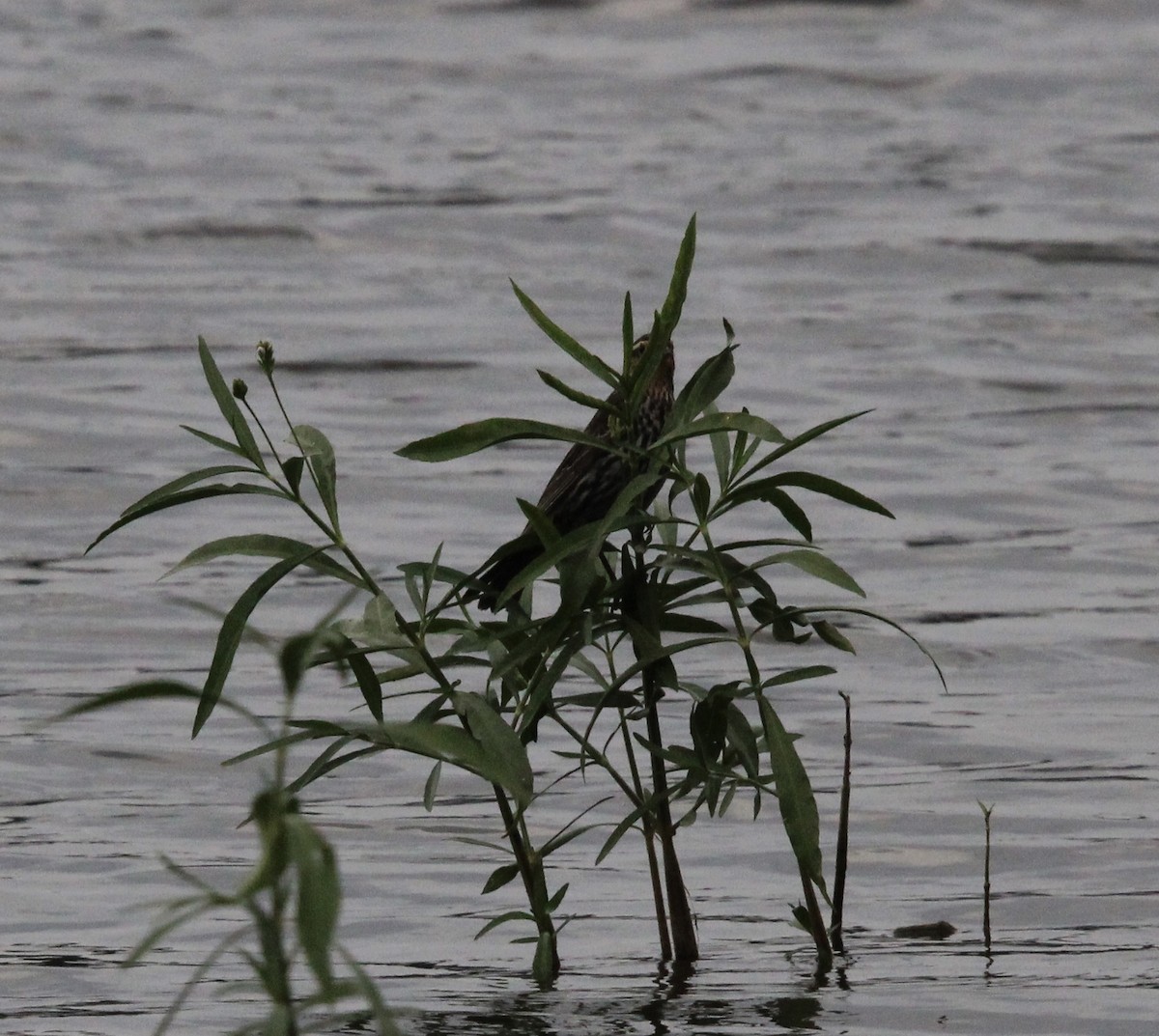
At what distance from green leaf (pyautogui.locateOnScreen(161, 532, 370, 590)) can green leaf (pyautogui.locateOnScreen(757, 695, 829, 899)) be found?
0.64 meters

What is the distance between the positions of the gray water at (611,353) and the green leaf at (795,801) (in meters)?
0.30

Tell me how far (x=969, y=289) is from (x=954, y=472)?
341 cm

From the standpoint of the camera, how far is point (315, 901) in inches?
87.7

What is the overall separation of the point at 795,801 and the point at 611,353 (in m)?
6.94

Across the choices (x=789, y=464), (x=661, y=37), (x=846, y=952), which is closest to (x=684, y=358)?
(x=789, y=464)

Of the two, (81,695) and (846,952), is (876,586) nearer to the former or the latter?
(81,695)

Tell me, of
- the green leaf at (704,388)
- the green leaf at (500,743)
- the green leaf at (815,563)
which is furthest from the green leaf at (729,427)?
the green leaf at (500,743)

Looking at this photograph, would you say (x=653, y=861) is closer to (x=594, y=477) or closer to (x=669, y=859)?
(x=669, y=859)

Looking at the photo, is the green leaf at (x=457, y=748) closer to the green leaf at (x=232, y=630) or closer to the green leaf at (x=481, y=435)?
the green leaf at (x=232, y=630)

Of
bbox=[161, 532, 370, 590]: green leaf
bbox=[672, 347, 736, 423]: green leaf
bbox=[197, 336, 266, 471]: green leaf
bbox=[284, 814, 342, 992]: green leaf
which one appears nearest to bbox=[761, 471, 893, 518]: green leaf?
bbox=[672, 347, 736, 423]: green leaf

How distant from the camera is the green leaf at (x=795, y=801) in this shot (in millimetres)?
3471

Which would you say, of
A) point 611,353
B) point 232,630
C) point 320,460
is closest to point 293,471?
point 320,460

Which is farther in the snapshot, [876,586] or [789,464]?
[789,464]

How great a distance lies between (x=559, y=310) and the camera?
11.4 m
